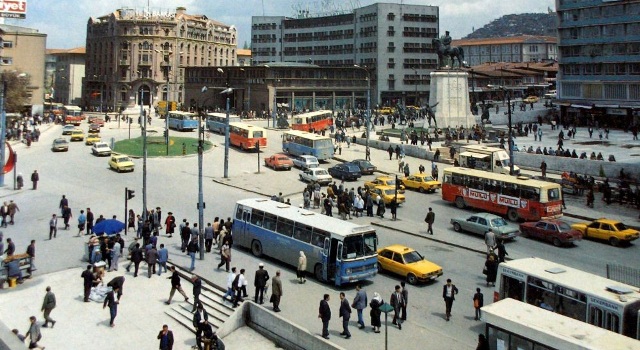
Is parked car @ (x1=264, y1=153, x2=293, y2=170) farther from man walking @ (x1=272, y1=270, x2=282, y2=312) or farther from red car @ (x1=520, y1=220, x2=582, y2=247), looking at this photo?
man walking @ (x1=272, y1=270, x2=282, y2=312)

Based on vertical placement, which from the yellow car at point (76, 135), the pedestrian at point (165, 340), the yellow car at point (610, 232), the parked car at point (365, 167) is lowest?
the pedestrian at point (165, 340)

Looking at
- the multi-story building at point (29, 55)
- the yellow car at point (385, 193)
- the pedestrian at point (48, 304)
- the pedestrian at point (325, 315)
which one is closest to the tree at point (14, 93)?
the multi-story building at point (29, 55)

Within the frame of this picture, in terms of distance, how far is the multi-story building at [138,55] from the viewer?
119188 mm

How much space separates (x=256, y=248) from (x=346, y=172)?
63.9 ft

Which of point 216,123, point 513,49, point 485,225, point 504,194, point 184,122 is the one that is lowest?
point 485,225

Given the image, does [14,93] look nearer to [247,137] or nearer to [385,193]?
[247,137]

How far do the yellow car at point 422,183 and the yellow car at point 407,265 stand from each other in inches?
707

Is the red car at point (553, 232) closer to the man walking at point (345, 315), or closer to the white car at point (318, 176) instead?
the man walking at point (345, 315)

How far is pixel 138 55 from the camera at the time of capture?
119938mm

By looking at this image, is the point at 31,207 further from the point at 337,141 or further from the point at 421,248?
the point at 337,141

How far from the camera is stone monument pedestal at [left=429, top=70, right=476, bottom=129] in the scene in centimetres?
6406

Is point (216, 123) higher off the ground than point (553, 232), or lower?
higher

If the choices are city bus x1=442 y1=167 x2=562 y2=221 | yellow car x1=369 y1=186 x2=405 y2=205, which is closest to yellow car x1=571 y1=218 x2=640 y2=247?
city bus x1=442 y1=167 x2=562 y2=221

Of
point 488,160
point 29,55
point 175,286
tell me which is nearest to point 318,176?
point 488,160
